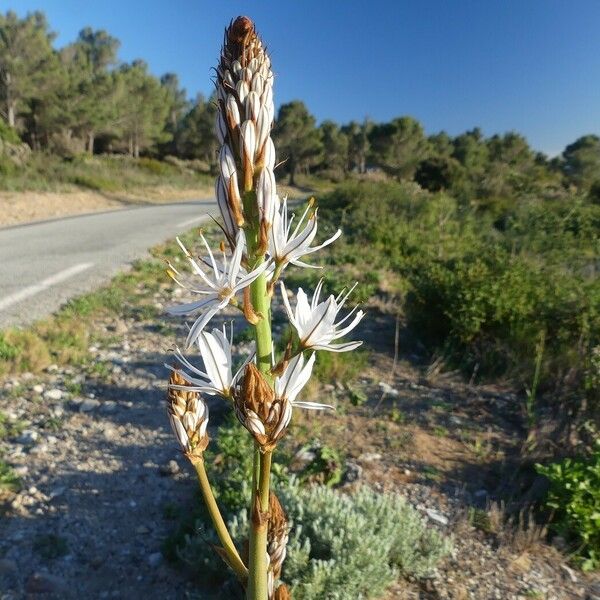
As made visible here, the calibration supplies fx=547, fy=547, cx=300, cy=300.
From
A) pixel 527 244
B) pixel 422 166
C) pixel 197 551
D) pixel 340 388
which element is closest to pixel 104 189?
pixel 422 166

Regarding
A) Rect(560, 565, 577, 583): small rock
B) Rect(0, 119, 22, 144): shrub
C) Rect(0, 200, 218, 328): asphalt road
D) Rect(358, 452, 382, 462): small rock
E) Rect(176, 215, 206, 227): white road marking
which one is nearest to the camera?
Rect(560, 565, 577, 583): small rock

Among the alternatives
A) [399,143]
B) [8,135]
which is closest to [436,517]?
[8,135]

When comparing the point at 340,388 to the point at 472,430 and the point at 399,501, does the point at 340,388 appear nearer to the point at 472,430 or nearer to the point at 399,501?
the point at 472,430

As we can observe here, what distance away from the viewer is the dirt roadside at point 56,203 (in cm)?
1692

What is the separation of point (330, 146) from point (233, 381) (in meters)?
67.1

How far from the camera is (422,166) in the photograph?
115 ft

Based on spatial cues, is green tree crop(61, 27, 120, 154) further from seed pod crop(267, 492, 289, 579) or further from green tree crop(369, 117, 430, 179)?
seed pod crop(267, 492, 289, 579)

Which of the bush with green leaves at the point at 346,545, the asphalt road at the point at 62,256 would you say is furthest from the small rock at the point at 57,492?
the asphalt road at the point at 62,256

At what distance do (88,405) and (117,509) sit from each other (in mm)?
1447

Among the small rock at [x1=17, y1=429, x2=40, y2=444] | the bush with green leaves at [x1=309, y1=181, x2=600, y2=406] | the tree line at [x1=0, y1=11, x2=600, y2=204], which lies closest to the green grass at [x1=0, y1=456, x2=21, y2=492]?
the small rock at [x1=17, y1=429, x2=40, y2=444]

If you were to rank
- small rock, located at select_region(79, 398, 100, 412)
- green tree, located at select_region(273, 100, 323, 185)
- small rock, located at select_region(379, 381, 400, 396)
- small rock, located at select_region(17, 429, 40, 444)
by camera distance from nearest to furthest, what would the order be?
1. small rock, located at select_region(17, 429, 40, 444)
2. small rock, located at select_region(79, 398, 100, 412)
3. small rock, located at select_region(379, 381, 400, 396)
4. green tree, located at select_region(273, 100, 323, 185)

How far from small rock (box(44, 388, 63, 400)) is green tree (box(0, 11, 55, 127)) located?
117ft

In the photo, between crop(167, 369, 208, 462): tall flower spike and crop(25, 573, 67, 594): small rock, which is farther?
crop(25, 573, 67, 594): small rock

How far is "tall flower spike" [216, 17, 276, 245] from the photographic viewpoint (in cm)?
110
